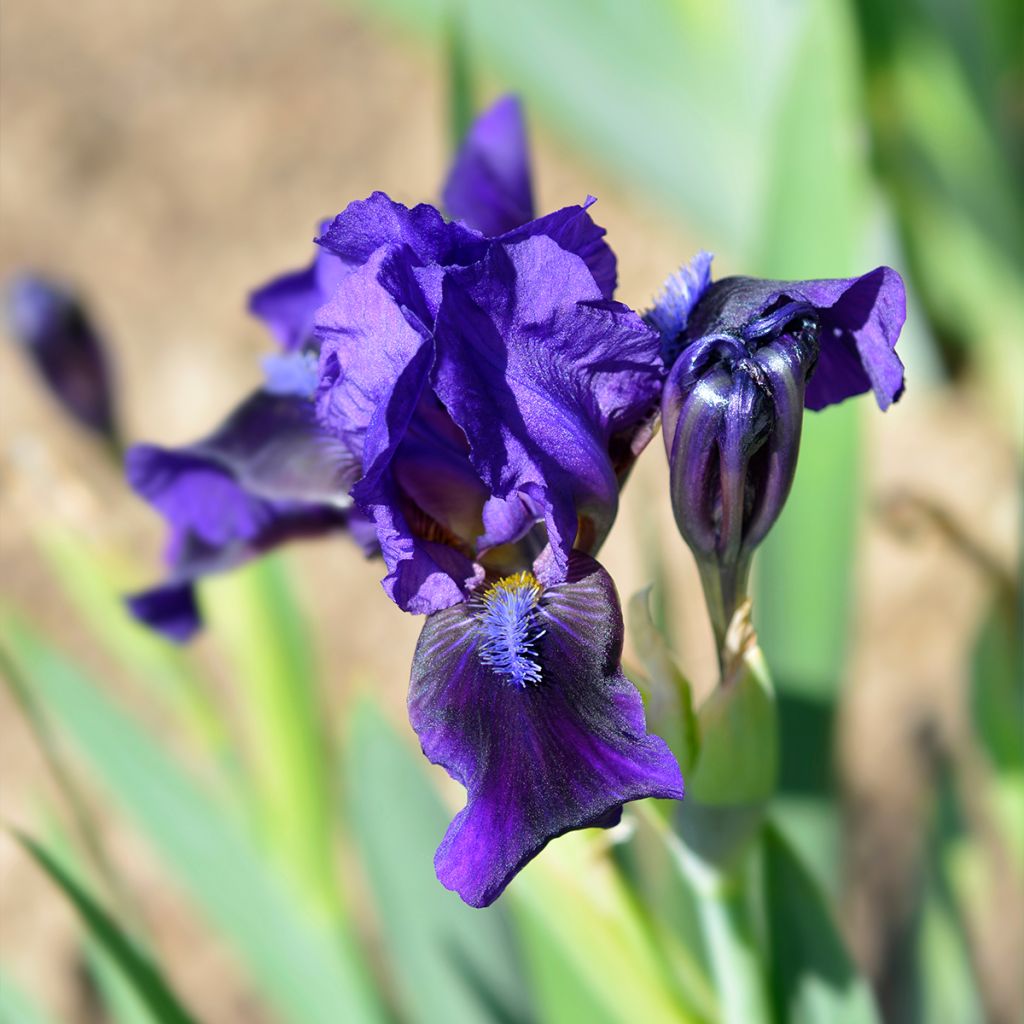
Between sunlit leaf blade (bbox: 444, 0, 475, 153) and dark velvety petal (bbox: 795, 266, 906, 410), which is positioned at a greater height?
sunlit leaf blade (bbox: 444, 0, 475, 153)

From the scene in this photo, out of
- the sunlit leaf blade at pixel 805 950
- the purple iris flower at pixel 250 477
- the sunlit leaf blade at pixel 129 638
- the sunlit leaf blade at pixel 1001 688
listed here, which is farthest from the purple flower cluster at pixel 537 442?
the sunlit leaf blade at pixel 129 638

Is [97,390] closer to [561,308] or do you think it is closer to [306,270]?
[306,270]

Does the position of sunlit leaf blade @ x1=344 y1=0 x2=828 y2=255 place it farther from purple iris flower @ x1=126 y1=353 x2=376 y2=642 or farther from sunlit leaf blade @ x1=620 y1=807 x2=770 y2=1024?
sunlit leaf blade @ x1=620 y1=807 x2=770 y2=1024

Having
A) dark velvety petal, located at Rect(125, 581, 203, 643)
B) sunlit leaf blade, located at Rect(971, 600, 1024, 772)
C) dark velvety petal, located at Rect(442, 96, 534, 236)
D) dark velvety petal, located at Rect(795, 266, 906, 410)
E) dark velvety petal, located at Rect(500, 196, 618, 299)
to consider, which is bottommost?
sunlit leaf blade, located at Rect(971, 600, 1024, 772)

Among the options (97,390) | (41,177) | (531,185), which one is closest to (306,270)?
(531,185)

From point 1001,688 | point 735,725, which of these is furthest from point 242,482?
point 1001,688

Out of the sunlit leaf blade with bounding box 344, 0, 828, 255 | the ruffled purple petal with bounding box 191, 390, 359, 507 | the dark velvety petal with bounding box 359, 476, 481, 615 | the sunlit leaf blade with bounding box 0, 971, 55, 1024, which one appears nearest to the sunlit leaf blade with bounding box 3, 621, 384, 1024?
the sunlit leaf blade with bounding box 0, 971, 55, 1024

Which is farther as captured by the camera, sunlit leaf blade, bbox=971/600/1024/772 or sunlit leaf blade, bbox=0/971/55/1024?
sunlit leaf blade, bbox=971/600/1024/772
